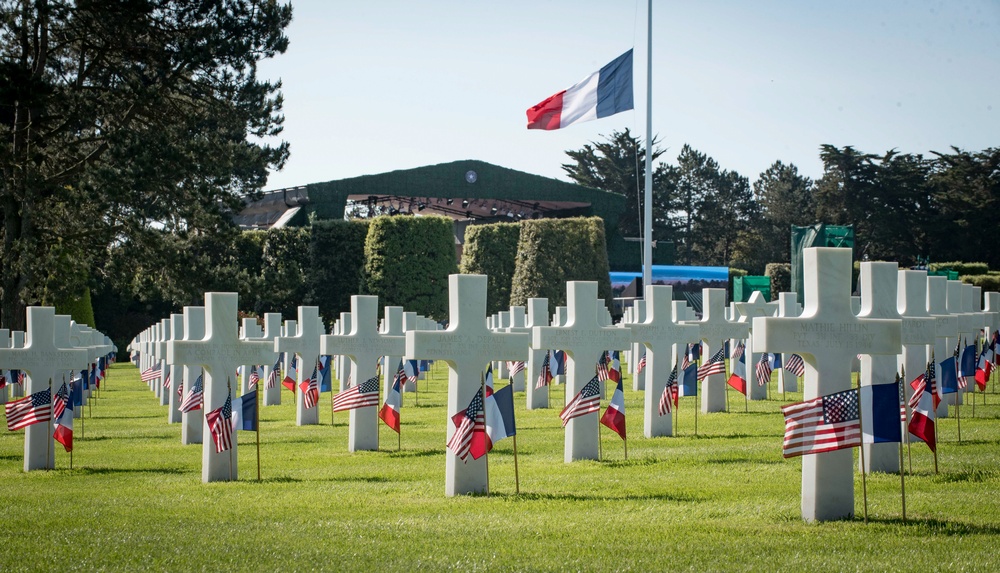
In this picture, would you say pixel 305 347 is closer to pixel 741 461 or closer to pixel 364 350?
pixel 364 350

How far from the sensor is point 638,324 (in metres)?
18.9

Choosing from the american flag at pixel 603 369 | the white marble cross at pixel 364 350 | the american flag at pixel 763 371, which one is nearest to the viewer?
the white marble cross at pixel 364 350

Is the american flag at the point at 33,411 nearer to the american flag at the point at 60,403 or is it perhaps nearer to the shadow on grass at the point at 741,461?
the american flag at the point at 60,403

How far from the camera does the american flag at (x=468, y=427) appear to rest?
12727mm

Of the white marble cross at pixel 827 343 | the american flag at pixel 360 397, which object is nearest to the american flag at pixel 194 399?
the american flag at pixel 360 397

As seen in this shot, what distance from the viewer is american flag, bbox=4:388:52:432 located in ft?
54.3

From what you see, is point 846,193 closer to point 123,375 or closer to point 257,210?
point 257,210

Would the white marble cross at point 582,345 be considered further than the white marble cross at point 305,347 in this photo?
No

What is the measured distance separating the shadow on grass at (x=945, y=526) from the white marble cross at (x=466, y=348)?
4470mm

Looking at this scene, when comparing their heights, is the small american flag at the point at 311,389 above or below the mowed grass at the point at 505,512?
above

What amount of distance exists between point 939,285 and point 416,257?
4283 cm

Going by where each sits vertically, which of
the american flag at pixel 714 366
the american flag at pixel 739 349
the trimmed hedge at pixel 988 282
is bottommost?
the american flag at pixel 714 366

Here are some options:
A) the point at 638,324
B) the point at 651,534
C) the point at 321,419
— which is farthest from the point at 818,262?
the point at 321,419

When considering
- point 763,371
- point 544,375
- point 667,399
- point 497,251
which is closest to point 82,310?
point 497,251
